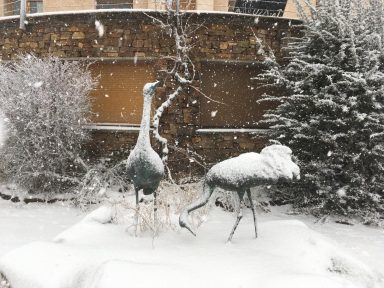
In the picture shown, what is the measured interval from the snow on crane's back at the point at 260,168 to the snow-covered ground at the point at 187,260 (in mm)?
752

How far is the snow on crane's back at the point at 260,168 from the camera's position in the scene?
491 centimetres

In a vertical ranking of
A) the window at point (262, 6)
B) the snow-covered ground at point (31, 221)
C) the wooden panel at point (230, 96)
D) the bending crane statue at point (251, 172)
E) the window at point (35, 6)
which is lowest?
the snow-covered ground at point (31, 221)

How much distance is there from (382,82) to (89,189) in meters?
5.77

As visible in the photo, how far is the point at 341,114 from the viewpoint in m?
8.22

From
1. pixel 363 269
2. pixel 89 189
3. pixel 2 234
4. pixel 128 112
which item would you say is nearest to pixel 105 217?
pixel 2 234

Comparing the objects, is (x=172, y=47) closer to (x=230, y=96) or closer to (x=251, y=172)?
(x=230, y=96)

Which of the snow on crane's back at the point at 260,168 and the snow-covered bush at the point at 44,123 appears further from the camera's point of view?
the snow-covered bush at the point at 44,123

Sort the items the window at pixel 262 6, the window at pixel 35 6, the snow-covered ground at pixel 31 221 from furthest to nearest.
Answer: the window at pixel 35 6 → the window at pixel 262 6 → the snow-covered ground at pixel 31 221

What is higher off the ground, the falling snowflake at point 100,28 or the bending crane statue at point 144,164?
the falling snowflake at point 100,28

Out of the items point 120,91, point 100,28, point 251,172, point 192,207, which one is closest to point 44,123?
point 120,91

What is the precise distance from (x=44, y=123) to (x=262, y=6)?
5.74 metres

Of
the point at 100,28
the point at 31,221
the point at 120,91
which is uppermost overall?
the point at 100,28

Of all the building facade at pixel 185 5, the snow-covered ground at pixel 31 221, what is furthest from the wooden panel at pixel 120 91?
the snow-covered ground at pixel 31 221

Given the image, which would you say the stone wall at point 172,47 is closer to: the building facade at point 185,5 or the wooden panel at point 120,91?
the wooden panel at point 120,91
